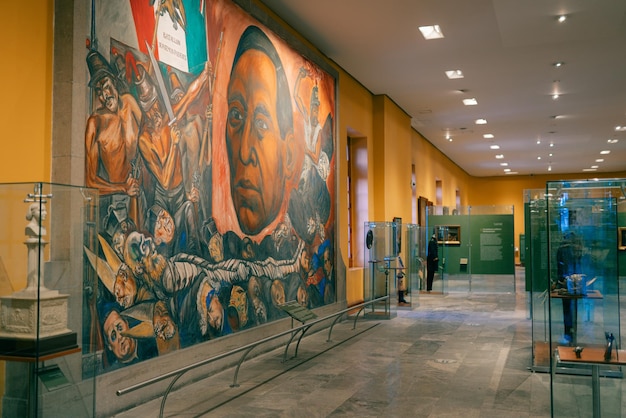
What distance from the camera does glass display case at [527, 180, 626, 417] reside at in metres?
6.62

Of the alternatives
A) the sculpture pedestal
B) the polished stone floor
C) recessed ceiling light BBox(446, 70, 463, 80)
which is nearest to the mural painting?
the sculpture pedestal

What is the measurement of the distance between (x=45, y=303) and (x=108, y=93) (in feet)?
12.2

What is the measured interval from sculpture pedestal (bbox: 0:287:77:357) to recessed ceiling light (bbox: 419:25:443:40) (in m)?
11.4

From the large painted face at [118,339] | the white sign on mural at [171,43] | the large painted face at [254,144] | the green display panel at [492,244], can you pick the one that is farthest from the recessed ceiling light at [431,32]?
the green display panel at [492,244]

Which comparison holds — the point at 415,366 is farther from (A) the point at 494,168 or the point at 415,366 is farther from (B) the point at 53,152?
(A) the point at 494,168

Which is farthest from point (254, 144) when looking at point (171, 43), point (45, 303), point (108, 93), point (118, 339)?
point (45, 303)

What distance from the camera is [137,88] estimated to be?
839cm

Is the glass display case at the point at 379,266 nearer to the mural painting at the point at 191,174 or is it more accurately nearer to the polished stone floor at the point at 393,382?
the polished stone floor at the point at 393,382

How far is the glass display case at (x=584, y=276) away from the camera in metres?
6.62

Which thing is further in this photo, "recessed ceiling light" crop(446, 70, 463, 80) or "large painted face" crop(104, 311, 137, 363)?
"recessed ceiling light" crop(446, 70, 463, 80)

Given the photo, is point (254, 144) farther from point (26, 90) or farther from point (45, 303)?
point (45, 303)

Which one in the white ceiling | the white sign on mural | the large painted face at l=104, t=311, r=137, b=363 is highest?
the white ceiling

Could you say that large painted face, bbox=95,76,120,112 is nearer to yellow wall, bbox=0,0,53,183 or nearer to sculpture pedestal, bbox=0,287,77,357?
yellow wall, bbox=0,0,53,183

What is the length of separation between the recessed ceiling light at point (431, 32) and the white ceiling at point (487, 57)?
186mm
